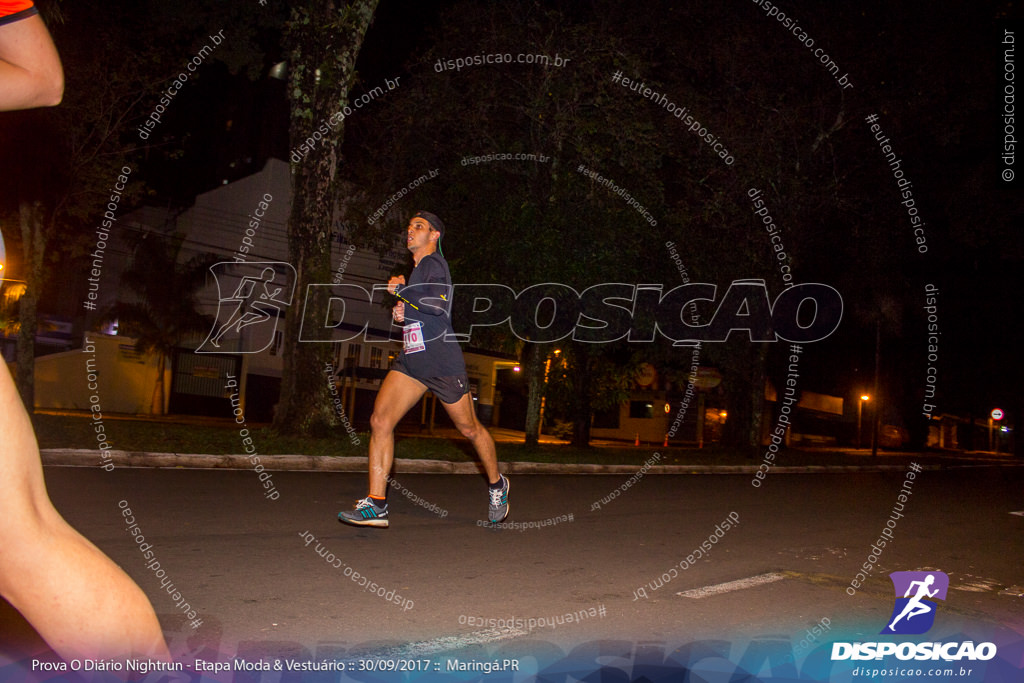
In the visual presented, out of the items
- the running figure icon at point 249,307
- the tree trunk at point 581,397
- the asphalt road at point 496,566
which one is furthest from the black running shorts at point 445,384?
the running figure icon at point 249,307

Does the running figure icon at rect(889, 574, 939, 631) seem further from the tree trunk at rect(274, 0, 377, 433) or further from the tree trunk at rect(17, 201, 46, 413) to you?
the tree trunk at rect(17, 201, 46, 413)

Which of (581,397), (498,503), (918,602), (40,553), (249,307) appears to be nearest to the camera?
(40,553)

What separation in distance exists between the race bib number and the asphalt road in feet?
4.19

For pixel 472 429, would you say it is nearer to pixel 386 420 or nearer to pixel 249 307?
pixel 386 420

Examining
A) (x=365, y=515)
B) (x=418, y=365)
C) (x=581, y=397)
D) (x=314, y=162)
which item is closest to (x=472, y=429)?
(x=418, y=365)

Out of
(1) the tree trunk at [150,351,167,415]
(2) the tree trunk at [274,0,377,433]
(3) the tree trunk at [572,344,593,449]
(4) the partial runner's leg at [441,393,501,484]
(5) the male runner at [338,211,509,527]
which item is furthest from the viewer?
(1) the tree trunk at [150,351,167,415]

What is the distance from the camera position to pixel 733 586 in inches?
189

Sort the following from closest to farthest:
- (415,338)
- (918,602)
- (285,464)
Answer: (918,602) < (415,338) < (285,464)

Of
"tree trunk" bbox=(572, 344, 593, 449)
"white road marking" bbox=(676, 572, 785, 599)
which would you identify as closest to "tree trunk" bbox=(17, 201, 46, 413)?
"tree trunk" bbox=(572, 344, 593, 449)

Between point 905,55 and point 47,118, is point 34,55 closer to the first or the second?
point 47,118

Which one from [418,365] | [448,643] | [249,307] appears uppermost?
[249,307]

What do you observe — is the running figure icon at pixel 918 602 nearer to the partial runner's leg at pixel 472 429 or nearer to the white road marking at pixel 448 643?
the white road marking at pixel 448 643

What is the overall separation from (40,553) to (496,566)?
3623 mm

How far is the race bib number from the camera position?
5562 millimetres
